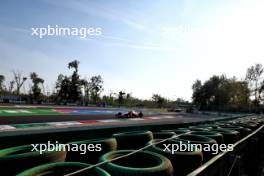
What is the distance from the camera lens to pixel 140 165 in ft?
9.66

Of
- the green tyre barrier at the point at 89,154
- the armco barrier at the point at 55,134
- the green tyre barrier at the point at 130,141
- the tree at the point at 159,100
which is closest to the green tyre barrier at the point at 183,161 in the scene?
the green tyre barrier at the point at 89,154

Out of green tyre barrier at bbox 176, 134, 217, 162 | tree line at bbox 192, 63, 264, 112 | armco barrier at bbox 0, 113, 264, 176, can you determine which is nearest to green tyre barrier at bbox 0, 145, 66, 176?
armco barrier at bbox 0, 113, 264, 176

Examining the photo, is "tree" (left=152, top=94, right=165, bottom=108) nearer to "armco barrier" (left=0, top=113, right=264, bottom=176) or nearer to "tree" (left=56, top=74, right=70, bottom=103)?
"tree" (left=56, top=74, right=70, bottom=103)

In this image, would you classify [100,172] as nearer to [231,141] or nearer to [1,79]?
[231,141]

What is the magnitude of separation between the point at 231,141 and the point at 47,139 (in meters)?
3.91

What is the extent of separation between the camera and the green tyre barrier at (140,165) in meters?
2.21

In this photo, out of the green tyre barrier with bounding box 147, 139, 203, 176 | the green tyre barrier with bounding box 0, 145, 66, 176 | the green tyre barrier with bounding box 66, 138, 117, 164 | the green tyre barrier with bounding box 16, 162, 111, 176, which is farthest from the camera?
the green tyre barrier with bounding box 66, 138, 117, 164

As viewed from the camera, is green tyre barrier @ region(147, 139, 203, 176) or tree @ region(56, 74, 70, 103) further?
tree @ region(56, 74, 70, 103)

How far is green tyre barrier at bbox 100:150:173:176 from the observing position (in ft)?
7.25

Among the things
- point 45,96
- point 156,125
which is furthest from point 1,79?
point 156,125

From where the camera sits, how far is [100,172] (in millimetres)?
2160

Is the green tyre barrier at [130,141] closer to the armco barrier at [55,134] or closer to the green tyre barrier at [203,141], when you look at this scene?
the armco barrier at [55,134]

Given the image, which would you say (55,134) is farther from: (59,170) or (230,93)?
(230,93)

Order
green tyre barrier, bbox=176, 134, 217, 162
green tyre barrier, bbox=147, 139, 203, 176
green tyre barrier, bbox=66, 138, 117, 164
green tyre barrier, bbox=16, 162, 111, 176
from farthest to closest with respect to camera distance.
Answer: green tyre barrier, bbox=176, 134, 217, 162 < green tyre barrier, bbox=66, 138, 117, 164 < green tyre barrier, bbox=147, 139, 203, 176 < green tyre barrier, bbox=16, 162, 111, 176
